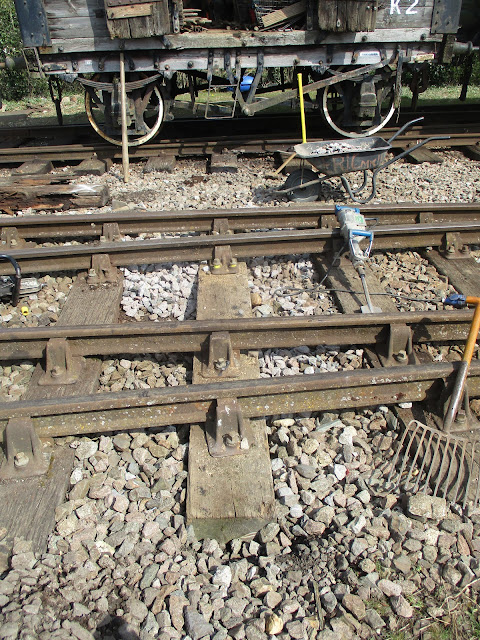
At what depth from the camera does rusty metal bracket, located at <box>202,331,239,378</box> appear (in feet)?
11.0

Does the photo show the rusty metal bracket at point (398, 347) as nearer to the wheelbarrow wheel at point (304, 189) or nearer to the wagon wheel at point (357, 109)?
the wheelbarrow wheel at point (304, 189)

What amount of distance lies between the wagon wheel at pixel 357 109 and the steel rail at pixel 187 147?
499mm

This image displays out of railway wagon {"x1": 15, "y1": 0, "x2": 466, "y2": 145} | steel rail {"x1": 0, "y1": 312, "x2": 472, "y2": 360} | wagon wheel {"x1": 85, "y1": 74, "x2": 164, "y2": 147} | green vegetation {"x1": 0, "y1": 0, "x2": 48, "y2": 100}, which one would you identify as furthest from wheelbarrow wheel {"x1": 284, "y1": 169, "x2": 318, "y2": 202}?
green vegetation {"x1": 0, "y1": 0, "x2": 48, "y2": 100}

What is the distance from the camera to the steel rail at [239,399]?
2.85 m

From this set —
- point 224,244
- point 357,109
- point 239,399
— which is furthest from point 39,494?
point 357,109

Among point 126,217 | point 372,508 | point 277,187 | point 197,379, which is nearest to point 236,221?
point 126,217

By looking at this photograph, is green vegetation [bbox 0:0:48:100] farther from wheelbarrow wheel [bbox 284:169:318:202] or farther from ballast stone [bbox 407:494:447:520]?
ballast stone [bbox 407:494:447:520]

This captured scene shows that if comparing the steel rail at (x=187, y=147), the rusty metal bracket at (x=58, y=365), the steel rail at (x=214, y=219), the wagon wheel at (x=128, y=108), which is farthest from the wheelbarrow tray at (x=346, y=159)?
the rusty metal bracket at (x=58, y=365)

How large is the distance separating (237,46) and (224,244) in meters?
4.49

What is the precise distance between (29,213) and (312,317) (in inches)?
167

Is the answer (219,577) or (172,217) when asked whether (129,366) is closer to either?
(219,577)

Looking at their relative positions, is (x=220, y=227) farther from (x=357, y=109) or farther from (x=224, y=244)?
(x=357, y=109)

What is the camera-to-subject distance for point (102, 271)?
4699 millimetres

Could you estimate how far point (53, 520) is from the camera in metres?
2.56
